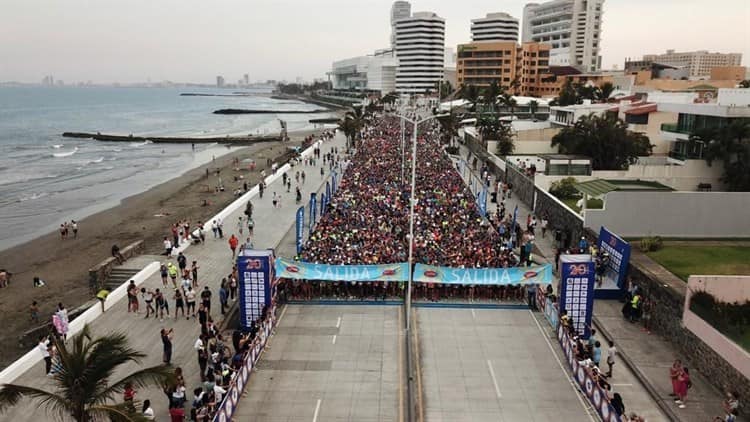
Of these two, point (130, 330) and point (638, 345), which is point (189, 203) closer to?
point (130, 330)

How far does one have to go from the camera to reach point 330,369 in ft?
51.3

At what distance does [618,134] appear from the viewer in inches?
1626

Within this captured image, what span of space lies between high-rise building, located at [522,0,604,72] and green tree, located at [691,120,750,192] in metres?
125

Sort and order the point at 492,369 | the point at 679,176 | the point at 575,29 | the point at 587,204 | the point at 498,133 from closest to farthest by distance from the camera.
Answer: the point at 492,369
the point at 587,204
the point at 679,176
the point at 498,133
the point at 575,29

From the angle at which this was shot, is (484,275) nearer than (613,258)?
Yes

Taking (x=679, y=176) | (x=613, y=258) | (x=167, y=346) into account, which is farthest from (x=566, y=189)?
(x=167, y=346)

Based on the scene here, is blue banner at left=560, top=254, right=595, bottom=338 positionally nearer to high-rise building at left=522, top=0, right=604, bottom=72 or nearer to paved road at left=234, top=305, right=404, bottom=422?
paved road at left=234, top=305, right=404, bottom=422

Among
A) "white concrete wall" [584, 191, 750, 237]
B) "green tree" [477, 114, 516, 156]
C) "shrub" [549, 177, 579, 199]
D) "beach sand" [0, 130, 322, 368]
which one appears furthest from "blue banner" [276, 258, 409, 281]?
"green tree" [477, 114, 516, 156]

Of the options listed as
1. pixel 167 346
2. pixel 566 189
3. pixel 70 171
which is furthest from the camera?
pixel 70 171

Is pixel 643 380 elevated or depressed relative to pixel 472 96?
depressed

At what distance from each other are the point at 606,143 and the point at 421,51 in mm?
158921

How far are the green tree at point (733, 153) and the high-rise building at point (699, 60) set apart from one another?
518ft

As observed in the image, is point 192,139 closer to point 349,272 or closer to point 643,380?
point 349,272

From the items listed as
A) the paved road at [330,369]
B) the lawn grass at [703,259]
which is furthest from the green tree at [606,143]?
the paved road at [330,369]
